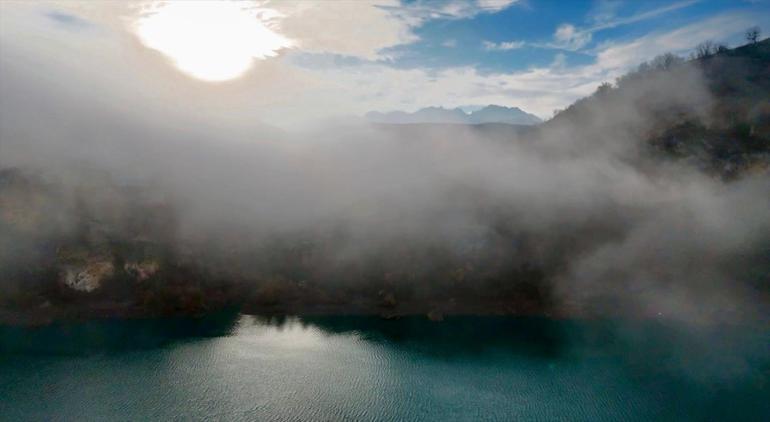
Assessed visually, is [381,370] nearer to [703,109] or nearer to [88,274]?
[88,274]

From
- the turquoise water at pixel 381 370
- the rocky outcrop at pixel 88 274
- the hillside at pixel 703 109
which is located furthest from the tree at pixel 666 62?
the rocky outcrop at pixel 88 274

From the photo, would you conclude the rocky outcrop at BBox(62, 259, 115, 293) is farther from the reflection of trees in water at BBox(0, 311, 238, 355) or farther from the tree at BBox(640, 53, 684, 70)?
the tree at BBox(640, 53, 684, 70)

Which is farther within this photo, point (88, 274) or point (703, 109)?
point (703, 109)

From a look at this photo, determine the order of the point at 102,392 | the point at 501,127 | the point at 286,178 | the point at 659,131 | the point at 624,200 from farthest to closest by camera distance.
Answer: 1. the point at 501,127
2. the point at 286,178
3. the point at 659,131
4. the point at 624,200
5. the point at 102,392

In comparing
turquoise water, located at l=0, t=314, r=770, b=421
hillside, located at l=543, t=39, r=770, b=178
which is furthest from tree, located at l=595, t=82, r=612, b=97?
turquoise water, located at l=0, t=314, r=770, b=421

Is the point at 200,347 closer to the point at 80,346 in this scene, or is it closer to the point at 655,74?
the point at 80,346

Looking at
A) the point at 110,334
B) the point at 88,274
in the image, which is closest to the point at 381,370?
the point at 110,334

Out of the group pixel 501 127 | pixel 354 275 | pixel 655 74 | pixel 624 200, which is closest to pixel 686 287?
pixel 624 200

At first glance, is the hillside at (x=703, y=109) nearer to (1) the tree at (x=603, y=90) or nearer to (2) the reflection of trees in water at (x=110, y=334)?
(1) the tree at (x=603, y=90)
